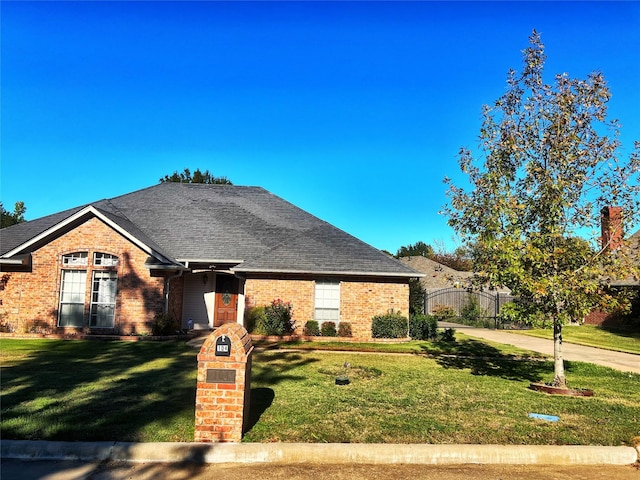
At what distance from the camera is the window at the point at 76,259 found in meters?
17.0

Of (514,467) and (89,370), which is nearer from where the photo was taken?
(514,467)

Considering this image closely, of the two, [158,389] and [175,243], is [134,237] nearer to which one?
[175,243]

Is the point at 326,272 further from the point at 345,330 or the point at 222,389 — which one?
the point at 222,389

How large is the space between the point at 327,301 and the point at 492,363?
7.03m

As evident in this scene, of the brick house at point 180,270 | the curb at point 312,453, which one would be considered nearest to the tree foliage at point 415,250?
the brick house at point 180,270

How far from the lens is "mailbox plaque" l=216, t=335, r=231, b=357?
19.2 feet

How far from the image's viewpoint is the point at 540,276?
9.36 metres

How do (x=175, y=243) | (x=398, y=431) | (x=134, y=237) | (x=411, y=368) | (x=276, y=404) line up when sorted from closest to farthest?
1. (x=398, y=431)
2. (x=276, y=404)
3. (x=411, y=368)
4. (x=134, y=237)
5. (x=175, y=243)

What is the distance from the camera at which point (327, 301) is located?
18641 mm

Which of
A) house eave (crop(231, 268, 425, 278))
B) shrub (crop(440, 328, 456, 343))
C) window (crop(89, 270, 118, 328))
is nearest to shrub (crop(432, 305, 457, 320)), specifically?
shrub (crop(440, 328, 456, 343))

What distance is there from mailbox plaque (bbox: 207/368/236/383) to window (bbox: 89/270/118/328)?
12.6 metres

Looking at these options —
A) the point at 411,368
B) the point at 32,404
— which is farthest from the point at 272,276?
the point at 32,404

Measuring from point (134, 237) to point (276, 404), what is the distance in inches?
450

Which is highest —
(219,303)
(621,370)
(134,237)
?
(134,237)
